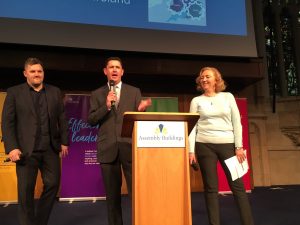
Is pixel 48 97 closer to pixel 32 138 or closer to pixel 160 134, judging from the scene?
pixel 32 138

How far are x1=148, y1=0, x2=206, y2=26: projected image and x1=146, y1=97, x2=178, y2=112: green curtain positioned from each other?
1.49 meters

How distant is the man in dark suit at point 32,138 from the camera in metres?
2.46

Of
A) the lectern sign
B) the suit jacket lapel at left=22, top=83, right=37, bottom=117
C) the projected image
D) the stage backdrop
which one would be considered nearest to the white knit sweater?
the lectern sign

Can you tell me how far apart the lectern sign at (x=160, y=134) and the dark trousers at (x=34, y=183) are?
0.88 m

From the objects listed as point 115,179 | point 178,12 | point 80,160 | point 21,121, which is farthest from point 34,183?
point 178,12

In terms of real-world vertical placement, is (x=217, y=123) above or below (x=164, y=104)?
below

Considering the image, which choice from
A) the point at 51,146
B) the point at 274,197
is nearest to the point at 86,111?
the point at 51,146

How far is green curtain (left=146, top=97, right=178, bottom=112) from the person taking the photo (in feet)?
18.9

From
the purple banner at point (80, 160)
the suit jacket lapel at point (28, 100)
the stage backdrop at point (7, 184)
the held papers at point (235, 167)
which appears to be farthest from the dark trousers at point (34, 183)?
the stage backdrop at point (7, 184)

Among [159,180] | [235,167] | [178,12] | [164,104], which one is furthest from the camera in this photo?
[164,104]

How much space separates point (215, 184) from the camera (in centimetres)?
259

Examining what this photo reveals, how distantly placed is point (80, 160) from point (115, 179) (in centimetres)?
295

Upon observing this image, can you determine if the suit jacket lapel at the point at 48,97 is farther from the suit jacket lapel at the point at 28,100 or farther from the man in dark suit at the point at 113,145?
the man in dark suit at the point at 113,145

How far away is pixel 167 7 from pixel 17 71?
244 cm
